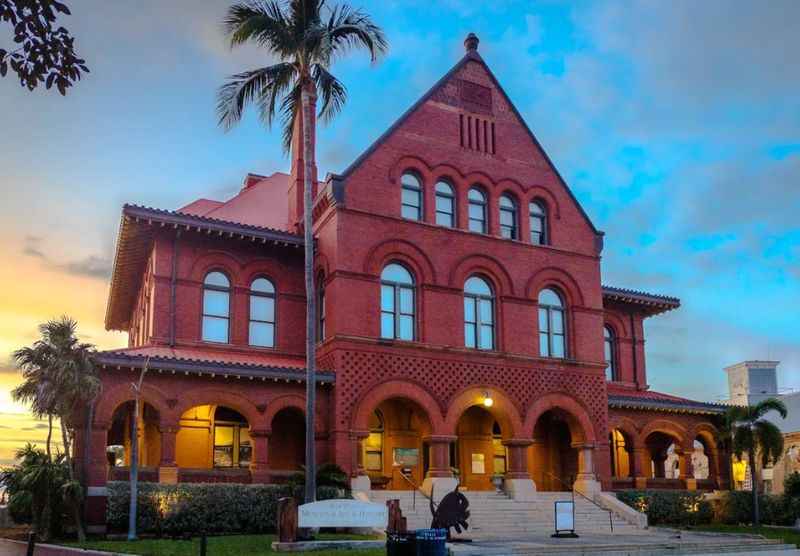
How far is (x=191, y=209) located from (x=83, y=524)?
21797 millimetres

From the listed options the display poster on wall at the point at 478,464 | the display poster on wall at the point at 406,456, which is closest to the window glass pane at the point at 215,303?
the display poster on wall at the point at 406,456

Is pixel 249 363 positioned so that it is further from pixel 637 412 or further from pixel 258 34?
pixel 637 412

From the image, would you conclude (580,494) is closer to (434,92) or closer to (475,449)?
(475,449)

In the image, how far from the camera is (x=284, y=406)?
87.0ft

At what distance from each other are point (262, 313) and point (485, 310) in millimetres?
7697

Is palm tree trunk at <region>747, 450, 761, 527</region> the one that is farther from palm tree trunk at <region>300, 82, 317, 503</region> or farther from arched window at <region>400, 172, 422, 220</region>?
palm tree trunk at <region>300, 82, 317, 503</region>

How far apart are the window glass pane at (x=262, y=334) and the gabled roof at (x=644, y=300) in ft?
46.1

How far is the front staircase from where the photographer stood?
25.4 metres

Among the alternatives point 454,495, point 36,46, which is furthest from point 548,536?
point 36,46

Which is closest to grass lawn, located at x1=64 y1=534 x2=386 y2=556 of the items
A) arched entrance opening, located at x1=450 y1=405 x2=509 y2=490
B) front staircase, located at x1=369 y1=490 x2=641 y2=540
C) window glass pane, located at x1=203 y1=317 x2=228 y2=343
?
front staircase, located at x1=369 y1=490 x2=641 y2=540

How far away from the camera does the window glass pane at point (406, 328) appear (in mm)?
29000

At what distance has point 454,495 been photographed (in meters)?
21.0

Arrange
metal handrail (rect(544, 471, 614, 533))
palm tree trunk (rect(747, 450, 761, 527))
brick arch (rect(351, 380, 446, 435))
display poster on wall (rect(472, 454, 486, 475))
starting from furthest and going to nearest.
Answer: display poster on wall (rect(472, 454, 486, 475)) < palm tree trunk (rect(747, 450, 761, 527)) < metal handrail (rect(544, 471, 614, 533)) < brick arch (rect(351, 380, 446, 435))

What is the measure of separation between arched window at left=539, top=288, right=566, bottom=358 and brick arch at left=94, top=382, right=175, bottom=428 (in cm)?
1351
